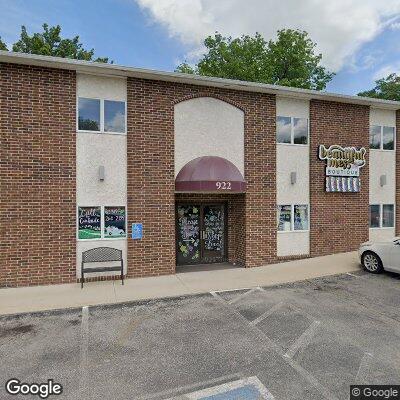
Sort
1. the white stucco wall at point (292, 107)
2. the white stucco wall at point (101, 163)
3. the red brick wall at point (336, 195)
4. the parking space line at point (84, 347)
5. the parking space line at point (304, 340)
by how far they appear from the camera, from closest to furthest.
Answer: the parking space line at point (84, 347), the parking space line at point (304, 340), the white stucco wall at point (101, 163), the white stucco wall at point (292, 107), the red brick wall at point (336, 195)

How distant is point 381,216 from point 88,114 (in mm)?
12849

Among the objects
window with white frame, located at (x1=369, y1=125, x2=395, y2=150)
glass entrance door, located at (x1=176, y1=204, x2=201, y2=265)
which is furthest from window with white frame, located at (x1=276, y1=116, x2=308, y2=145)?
glass entrance door, located at (x1=176, y1=204, x2=201, y2=265)

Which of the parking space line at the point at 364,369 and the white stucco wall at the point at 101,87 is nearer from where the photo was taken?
the parking space line at the point at 364,369

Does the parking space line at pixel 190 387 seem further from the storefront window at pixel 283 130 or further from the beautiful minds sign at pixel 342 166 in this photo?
the beautiful minds sign at pixel 342 166

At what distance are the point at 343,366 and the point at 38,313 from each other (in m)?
6.34

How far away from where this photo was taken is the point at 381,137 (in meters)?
13.6

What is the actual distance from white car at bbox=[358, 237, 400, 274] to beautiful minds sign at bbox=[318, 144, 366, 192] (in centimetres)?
309

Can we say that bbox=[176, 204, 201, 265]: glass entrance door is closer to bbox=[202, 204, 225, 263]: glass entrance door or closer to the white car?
bbox=[202, 204, 225, 263]: glass entrance door

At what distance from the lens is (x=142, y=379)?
442cm

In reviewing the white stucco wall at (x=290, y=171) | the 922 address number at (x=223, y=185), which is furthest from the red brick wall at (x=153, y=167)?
the white stucco wall at (x=290, y=171)

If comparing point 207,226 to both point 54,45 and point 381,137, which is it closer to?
point 381,137

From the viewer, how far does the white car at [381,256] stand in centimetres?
943

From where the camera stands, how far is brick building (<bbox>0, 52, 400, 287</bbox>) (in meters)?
9.09

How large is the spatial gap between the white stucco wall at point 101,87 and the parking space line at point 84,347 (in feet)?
21.2
